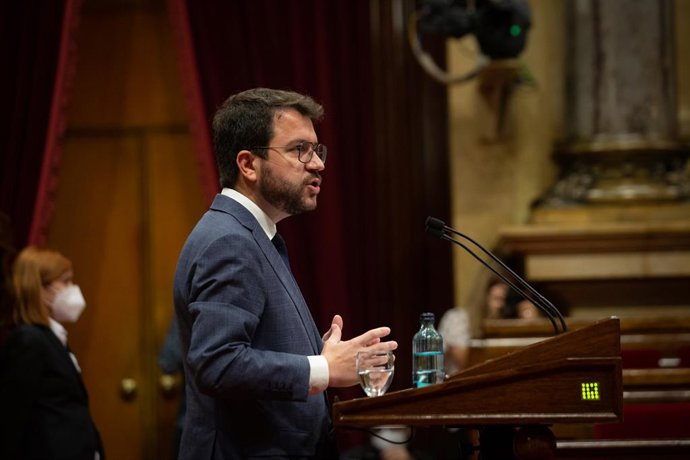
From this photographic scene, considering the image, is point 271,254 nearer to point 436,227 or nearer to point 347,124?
point 436,227

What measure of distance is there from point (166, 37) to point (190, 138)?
1.97 ft

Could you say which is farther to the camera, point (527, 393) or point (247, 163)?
point (247, 163)

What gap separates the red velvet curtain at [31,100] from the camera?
18.3ft

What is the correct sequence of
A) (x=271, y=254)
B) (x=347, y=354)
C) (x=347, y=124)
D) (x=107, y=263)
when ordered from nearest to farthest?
(x=347, y=354), (x=271, y=254), (x=347, y=124), (x=107, y=263)

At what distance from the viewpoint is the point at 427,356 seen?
256 cm

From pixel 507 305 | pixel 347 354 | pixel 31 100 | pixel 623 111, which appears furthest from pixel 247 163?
pixel 623 111

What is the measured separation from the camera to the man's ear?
262 cm

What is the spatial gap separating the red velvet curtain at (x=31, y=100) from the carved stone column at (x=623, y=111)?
270 centimetres

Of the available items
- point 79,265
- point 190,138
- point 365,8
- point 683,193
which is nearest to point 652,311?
point 683,193

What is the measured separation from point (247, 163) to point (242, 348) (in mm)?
534

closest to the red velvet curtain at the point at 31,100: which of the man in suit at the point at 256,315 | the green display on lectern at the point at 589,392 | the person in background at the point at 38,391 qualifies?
the person in background at the point at 38,391

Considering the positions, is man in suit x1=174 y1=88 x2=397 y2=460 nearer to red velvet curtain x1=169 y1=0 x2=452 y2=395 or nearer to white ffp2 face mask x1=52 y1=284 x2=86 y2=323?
white ffp2 face mask x1=52 y1=284 x2=86 y2=323

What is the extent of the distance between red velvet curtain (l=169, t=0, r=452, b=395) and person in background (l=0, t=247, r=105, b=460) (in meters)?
1.74

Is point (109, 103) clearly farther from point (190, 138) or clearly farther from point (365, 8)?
point (365, 8)
